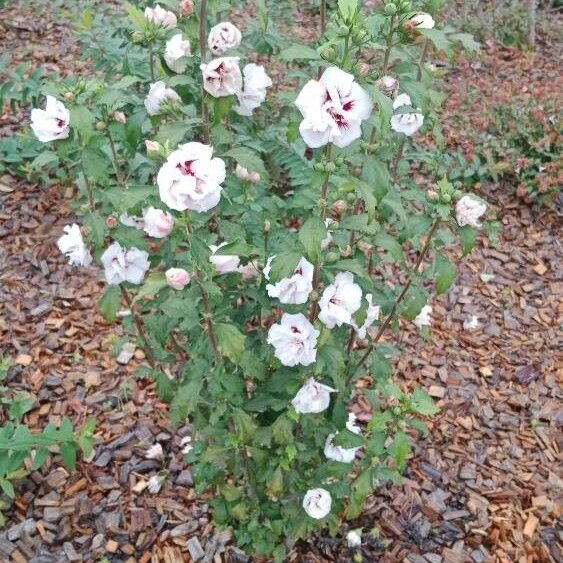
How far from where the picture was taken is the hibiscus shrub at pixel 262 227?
1587 millimetres

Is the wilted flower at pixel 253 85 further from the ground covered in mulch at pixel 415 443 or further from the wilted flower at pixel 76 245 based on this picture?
the ground covered in mulch at pixel 415 443

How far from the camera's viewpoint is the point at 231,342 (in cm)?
177

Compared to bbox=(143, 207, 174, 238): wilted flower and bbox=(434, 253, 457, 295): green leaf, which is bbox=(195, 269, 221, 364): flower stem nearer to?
bbox=(143, 207, 174, 238): wilted flower

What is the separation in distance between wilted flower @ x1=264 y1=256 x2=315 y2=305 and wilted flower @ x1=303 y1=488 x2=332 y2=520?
0.86 meters

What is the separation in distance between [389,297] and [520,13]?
16.1 ft

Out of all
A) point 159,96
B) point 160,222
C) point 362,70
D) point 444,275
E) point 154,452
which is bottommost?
point 154,452

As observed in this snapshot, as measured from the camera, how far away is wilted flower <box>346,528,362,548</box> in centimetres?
267

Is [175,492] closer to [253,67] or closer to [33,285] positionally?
[33,285]

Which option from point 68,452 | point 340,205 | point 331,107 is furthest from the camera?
point 68,452

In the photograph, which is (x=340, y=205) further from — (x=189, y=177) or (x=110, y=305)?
(x=110, y=305)

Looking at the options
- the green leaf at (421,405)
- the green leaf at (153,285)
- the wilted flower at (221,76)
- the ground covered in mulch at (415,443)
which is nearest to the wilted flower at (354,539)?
the ground covered in mulch at (415,443)

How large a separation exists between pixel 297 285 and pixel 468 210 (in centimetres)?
53

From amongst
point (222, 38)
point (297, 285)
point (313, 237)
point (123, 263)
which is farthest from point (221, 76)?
point (123, 263)

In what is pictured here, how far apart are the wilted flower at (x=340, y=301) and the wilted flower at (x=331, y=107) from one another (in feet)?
1.39
